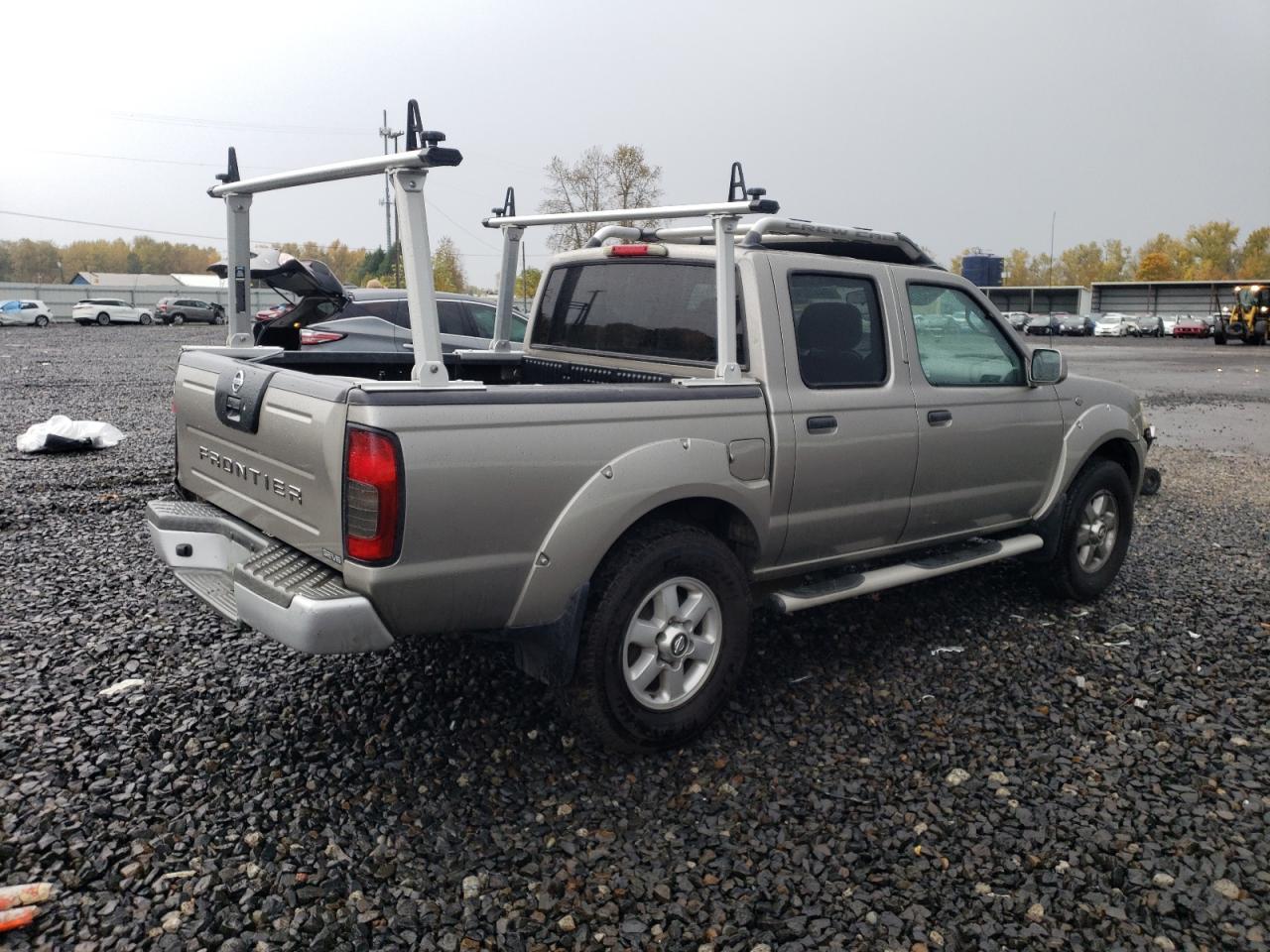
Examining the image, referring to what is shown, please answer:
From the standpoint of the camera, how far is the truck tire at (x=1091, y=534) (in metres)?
5.55

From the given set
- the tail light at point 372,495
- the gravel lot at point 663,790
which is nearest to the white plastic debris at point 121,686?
the gravel lot at point 663,790

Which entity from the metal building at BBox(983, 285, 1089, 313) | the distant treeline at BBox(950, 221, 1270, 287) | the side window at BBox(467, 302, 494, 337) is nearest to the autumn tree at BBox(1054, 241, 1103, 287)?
the distant treeline at BBox(950, 221, 1270, 287)

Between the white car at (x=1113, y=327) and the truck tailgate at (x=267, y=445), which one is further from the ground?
the white car at (x=1113, y=327)

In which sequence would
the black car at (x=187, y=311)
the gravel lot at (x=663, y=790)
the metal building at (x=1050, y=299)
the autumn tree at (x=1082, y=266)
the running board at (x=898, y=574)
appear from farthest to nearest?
1. the autumn tree at (x=1082, y=266)
2. the metal building at (x=1050, y=299)
3. the black car at (x=187, y=311)
4. the running board at (x=898, y=574)
5. the gravel lot at (x=663, y=790)

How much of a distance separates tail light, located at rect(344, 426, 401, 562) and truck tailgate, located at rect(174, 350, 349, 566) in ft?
0.18

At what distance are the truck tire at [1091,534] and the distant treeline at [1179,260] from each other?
10919 cm

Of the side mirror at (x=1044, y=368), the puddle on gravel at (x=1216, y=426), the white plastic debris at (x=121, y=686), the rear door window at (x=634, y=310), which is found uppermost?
the rear door window at (x=634, y=310)

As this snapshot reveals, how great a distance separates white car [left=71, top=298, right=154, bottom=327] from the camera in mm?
51250

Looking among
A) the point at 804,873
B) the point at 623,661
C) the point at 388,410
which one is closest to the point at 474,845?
the point at 623,661

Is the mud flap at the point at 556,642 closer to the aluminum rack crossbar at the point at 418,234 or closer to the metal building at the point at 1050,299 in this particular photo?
the aluminum rack crossbar at the point at 418,234

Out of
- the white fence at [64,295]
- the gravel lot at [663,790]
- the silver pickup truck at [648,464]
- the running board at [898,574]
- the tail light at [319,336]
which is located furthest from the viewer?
the white fence at [64,295]

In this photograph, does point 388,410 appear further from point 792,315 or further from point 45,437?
point 45,437

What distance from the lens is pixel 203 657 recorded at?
15.3 ft

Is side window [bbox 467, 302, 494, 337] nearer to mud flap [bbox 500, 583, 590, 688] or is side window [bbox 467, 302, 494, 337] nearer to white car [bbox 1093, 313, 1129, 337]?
mud flap [bbox 500, 583, 590, 688]
